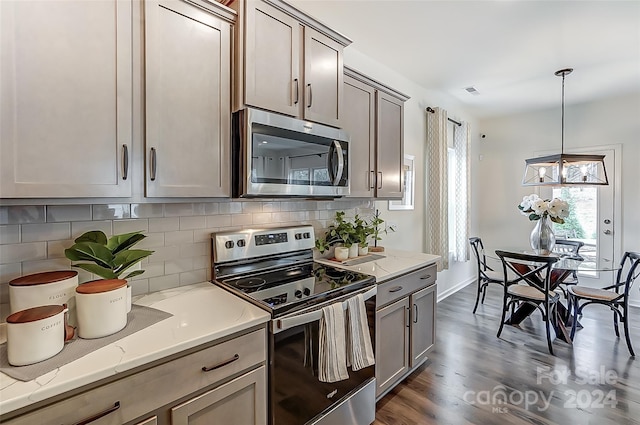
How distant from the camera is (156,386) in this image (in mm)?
1017

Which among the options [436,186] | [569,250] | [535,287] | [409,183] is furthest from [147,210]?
[569,250]

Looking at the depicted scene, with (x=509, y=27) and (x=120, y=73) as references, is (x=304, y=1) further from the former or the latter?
(x=509, y=27)

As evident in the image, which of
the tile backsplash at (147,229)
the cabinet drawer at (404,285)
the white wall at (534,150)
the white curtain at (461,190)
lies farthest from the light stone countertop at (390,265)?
the white wall at (534,150)

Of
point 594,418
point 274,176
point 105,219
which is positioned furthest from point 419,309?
point 105,219

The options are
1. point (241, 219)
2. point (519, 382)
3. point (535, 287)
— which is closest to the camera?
point (241, 219)

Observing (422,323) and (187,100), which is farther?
(422,323)

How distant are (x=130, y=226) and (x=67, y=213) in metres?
0.25

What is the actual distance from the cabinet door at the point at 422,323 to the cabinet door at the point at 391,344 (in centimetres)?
8

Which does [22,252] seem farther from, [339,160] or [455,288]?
[455,288]

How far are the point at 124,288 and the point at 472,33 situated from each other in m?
3.04

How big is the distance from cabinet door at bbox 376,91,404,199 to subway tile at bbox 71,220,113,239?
1870 millimetres

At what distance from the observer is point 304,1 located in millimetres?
2111

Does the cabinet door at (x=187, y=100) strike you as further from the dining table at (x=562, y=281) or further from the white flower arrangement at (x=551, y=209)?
the white flower arrangement at (x=551, y=209)

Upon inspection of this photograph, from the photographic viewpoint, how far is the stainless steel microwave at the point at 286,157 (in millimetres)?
1537
